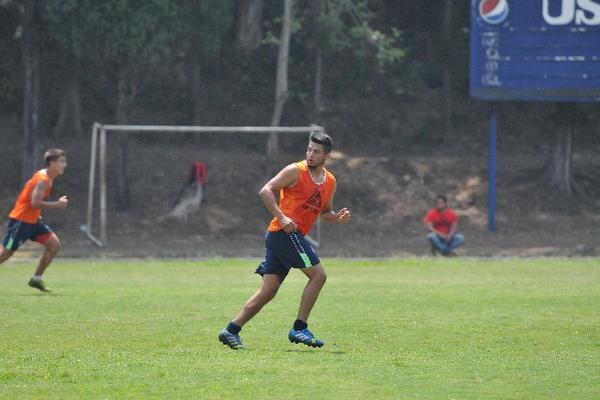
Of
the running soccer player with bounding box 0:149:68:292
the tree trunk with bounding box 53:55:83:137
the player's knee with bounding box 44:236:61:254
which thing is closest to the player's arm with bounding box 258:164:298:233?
the running soccer player with bounding box 0:149:68:292

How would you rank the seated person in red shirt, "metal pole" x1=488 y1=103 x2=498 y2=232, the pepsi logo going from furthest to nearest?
"metal pole" x1=488 y1=103 x2=498 y2=232 < the pepsi logo < the seated person in red shirt

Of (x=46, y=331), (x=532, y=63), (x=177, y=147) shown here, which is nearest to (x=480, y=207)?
(x=532, y=63)

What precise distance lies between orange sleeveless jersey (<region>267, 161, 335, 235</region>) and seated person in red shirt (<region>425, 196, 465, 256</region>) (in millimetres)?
16498

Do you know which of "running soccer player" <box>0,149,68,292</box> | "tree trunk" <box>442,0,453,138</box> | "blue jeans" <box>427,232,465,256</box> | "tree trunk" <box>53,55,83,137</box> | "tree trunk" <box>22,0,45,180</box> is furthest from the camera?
"tree trunk" <box>442,0,453,138</box>

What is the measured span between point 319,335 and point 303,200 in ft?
6.02

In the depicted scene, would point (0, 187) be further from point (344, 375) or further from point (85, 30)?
point (344, 375)

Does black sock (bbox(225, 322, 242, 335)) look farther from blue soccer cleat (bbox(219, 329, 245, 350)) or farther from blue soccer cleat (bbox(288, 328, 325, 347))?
blue soccer cleat (bbox(288, 328, 325, 347))

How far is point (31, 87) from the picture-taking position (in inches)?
1275

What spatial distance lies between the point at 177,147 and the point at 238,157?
5.87 feet

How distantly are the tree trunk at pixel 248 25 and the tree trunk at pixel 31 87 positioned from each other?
8.07m

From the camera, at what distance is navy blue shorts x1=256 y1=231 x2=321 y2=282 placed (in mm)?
11781

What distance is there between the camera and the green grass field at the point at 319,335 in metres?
9.45

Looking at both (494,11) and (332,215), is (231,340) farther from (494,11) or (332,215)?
(494,11)

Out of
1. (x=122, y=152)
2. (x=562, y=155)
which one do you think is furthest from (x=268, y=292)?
(x=562, y=155)
